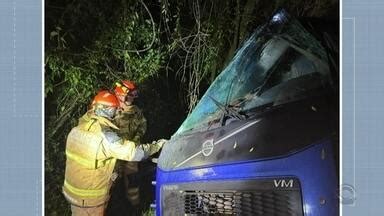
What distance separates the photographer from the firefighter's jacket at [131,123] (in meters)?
1.42

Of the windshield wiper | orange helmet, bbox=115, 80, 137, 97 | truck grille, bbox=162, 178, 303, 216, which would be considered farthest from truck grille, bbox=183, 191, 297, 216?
orange helmet, bbox=115, 80, 137, 97

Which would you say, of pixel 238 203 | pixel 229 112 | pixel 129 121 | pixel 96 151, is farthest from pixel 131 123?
pixel 238 203

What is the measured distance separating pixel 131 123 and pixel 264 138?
0.37 metres

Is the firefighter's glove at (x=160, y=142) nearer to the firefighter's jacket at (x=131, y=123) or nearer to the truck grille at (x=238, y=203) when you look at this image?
the firefighter's jacket at (x=131, y=123)

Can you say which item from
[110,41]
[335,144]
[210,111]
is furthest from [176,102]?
[335,144]

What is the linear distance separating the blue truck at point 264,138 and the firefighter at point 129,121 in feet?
0.24

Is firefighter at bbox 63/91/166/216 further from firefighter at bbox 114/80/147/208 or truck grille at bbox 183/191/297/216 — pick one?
truck grille at bbox 183/191/297/216

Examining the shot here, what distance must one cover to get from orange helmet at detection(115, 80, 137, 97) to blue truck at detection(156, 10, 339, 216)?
14 centimetres

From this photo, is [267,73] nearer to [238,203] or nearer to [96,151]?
[238,203]

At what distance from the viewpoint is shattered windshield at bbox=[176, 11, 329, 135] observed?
126cm

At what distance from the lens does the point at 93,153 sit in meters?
1.44

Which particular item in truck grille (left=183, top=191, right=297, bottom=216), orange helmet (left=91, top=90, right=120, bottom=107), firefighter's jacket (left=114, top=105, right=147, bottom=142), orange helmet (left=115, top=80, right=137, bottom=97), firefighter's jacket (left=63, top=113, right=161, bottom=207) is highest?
orange helmet (left=115, top=80, right=137, bottom=97)
